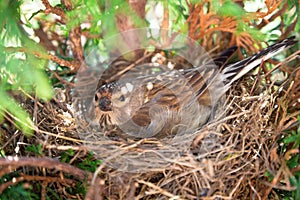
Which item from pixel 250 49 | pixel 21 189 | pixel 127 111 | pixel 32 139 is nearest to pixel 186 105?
pixel 127 111

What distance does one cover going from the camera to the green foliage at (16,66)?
1.80 meters

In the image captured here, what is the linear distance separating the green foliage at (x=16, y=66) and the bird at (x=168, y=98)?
0.48m

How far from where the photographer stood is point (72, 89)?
2.46m

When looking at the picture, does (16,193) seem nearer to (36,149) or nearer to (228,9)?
(36,149)

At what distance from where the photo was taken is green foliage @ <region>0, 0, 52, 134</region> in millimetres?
1797

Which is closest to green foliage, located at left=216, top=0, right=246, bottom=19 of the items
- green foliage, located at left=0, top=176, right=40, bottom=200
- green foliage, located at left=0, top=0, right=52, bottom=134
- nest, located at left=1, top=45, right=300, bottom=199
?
nest, located at left=1, top=45, right=300, bottom=199

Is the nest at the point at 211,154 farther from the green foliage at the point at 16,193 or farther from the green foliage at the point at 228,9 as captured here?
the green foliage at the point at 228,9

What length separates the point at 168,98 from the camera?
7.57 ft

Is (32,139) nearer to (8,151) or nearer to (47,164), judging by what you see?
(8,151)

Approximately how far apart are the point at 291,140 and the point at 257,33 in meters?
0.61

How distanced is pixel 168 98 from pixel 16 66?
745 mm

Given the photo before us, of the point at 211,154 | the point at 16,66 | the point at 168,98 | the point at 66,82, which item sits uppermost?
the point at 16,66

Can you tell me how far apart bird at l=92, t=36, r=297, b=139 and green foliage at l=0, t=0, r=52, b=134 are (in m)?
0.48

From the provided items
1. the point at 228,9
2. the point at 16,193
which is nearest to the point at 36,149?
the point at 16,193
